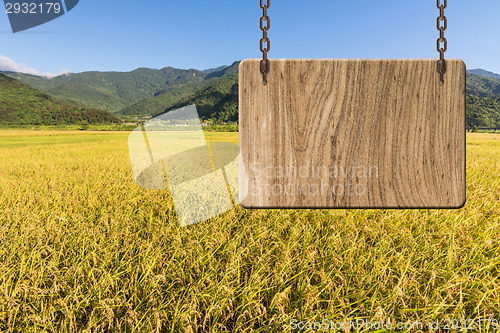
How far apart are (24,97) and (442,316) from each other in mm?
189161

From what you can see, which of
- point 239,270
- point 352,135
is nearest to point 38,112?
point 239,270

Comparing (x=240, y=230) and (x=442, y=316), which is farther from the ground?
(x=240, y=230)

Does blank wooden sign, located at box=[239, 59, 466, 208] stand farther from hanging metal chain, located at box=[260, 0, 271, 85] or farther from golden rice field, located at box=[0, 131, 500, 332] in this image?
golden rice field, located at box=[0, 131, 500, 332]

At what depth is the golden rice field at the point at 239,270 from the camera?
5.20 ft

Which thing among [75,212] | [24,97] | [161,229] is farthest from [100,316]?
[24,97]

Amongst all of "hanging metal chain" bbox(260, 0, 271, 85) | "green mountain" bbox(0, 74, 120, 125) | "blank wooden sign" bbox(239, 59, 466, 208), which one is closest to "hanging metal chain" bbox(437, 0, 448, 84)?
"blank wooden sign" bbox(239, 59, 466, 208)

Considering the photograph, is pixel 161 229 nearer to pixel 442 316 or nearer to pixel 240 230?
pixel 240 230

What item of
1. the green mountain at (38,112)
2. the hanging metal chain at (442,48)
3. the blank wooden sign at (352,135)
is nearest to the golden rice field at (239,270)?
the blank wooden sign at (352,135)

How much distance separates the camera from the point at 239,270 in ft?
6.43

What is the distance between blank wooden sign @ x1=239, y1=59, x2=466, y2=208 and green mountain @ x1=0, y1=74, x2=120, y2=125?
345ft

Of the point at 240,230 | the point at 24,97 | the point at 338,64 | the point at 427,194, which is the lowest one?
the point at 240,230

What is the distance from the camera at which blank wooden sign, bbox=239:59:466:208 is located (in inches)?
56.6

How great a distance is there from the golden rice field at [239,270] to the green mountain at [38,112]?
103468 millimetres

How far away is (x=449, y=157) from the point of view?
150cm
